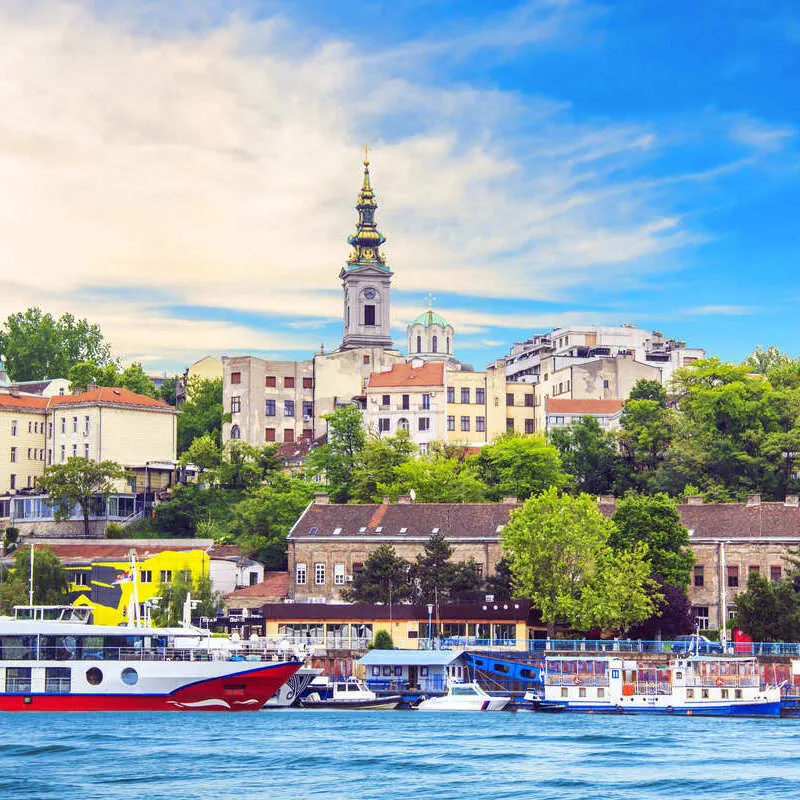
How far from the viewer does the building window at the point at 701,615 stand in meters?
88.3

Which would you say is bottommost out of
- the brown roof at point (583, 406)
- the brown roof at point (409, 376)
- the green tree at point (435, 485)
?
the green tree at point (435, 485)

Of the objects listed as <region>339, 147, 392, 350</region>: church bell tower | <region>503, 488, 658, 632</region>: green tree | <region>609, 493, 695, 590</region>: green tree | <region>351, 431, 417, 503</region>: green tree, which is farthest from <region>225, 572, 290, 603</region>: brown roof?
<region>339, 147, 392, 350</region>: church bell tower

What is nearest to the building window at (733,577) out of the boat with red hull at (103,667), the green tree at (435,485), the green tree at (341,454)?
the green tree at (435,485)

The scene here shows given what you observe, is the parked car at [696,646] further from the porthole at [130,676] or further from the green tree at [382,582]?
the porthole at [130,676]

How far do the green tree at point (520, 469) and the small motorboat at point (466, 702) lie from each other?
27.8 meters

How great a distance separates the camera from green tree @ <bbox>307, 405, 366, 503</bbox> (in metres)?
109

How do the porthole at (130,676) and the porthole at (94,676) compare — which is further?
the porthole at (94,676)

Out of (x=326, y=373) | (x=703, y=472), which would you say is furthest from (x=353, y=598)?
(x=326, y=373)

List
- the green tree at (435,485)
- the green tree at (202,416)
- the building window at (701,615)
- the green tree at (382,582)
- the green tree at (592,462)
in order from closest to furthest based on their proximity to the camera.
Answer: the green tree at (382,582), the building window at (701,615), the green tree at (435,485), the green tree at (592,462), the green tree at (202,416)

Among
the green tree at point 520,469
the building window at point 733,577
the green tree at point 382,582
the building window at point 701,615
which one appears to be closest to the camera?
the green tree at point 382,582

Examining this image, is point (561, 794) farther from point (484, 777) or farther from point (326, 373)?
point (326, 373)

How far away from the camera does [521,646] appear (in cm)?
8319

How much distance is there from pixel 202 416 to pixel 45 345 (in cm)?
2118

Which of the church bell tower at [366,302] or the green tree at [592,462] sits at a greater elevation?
the church bell tower at [366,302]
